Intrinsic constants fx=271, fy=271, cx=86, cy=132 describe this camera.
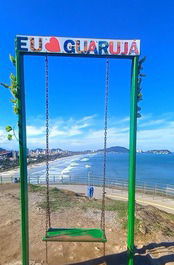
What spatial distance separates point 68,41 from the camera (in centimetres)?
531

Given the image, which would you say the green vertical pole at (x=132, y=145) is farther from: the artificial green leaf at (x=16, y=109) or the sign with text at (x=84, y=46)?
the artificial green leaf at (x=16, y=109)

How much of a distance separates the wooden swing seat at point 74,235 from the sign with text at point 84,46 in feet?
12.5

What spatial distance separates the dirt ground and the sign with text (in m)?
4.54

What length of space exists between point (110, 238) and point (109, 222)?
158 centimetres

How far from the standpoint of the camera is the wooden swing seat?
5.69 meters

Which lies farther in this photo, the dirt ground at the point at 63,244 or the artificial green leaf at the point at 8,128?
the dirt ground at the point at 63,244

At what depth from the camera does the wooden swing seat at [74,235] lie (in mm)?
5693

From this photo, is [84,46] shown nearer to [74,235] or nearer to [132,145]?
[132,145]

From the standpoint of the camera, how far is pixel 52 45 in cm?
530

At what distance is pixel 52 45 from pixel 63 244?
4.85m

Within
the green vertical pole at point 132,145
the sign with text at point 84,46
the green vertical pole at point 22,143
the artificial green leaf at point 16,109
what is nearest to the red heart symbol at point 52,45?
the sign with text at point 84,46

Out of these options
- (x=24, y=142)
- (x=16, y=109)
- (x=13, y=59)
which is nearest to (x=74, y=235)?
(x=24, y=142)

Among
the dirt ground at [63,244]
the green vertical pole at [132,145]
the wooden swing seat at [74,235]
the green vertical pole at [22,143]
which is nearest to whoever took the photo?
the green vertical pole at [22,143]

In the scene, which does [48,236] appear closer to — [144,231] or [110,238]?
[110,238]
